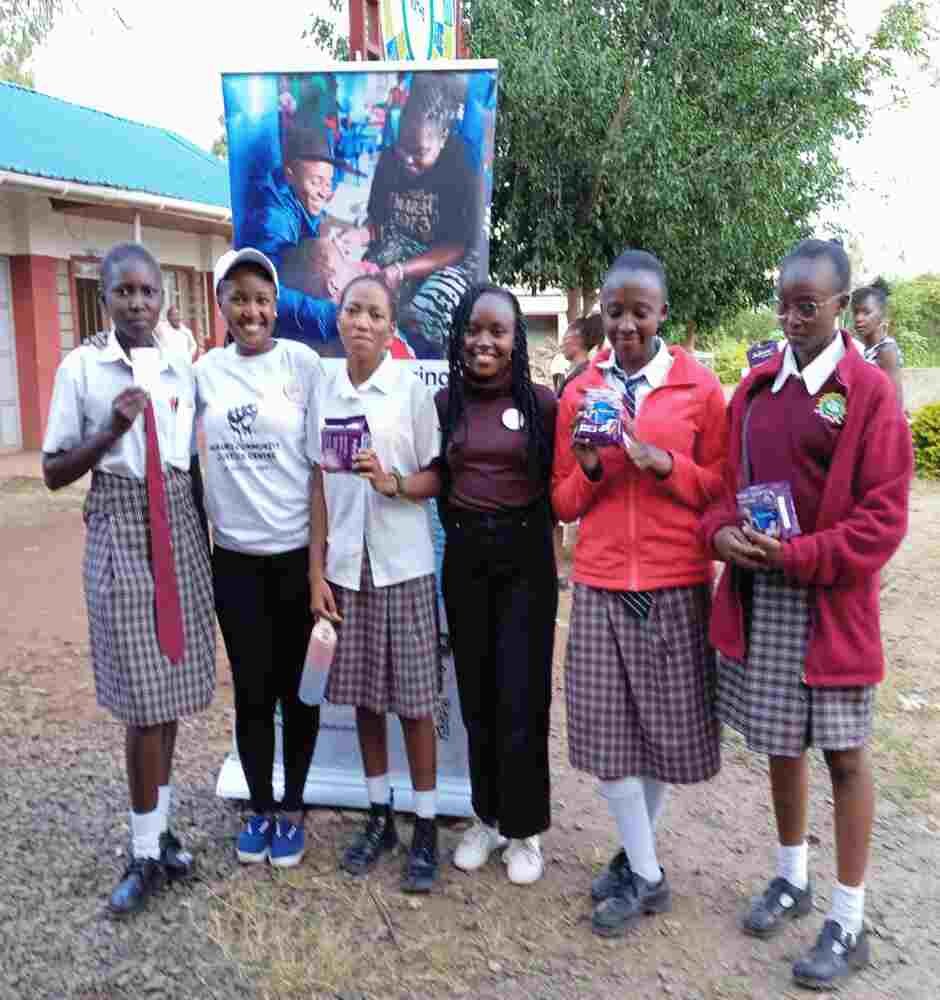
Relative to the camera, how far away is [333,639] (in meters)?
3.11

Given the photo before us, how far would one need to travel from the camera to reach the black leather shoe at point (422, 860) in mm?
Result: 3221

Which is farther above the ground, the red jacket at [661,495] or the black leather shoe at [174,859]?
the red jacket at [661,495]

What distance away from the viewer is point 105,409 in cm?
296

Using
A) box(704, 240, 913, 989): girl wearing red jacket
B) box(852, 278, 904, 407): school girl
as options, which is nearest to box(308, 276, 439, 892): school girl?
box(704, 240, 913, 989): girl wearing red jacket

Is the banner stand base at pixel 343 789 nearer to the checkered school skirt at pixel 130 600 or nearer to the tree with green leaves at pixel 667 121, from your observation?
the checkered school skirt at pixel 130 600

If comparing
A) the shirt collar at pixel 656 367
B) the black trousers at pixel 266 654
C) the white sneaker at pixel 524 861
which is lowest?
the white sneaker at pixel 524 861

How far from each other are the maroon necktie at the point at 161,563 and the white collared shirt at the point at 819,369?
1745 mm

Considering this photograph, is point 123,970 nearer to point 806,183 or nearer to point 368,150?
point 368,150

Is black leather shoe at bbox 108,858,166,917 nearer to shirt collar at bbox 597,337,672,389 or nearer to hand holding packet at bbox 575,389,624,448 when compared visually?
hand holding packet at bbox 575,389,624,448

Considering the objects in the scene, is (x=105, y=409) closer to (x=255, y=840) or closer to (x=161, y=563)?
(x=161, y=563)

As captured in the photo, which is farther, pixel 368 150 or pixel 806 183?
pixel 806 183

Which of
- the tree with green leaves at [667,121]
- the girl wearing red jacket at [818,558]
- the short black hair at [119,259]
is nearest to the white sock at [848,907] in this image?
the girl wearing red jacket at [818,558]

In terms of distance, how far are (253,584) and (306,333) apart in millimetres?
968

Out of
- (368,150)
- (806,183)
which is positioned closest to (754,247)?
(806,183)
